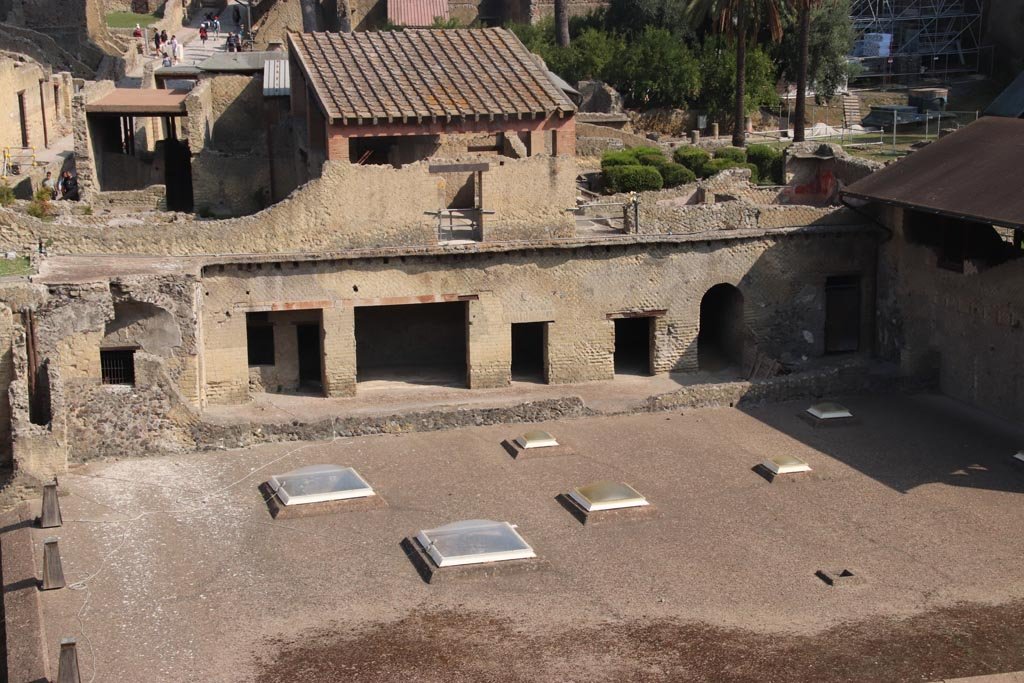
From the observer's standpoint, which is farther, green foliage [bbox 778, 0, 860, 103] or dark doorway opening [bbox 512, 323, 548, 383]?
green foliage [bbox 778, 0, 860, 103]

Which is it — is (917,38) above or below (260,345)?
above

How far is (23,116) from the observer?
140 ft

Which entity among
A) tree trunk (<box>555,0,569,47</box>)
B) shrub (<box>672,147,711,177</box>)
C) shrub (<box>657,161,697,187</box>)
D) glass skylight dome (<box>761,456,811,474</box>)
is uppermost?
tree trunk (<box>555,0,569,47</box>)

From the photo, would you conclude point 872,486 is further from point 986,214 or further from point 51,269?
point 51,269

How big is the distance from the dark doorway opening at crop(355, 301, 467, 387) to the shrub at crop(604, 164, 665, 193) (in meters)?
7.21

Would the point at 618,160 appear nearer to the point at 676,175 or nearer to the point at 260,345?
the point at 676,175

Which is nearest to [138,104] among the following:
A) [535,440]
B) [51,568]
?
[535,440]

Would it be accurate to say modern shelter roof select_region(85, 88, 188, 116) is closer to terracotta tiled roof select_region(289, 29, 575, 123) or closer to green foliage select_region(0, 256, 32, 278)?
terracotta tiled roof select_region(289, 29, 575, 123)

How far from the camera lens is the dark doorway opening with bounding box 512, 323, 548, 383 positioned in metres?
30.3

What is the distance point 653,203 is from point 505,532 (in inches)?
583

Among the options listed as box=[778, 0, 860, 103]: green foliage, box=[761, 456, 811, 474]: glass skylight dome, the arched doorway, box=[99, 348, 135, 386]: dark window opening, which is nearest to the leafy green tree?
box=[778, 0, 860, 103]: green foliage

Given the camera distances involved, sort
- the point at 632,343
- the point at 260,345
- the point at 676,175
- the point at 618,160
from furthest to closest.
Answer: the point at 618,160, the point at 676,175, the point at 632,343, the point at 260,345

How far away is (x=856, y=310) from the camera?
30.4m

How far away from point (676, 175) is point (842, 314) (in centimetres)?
836
